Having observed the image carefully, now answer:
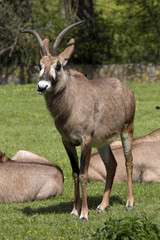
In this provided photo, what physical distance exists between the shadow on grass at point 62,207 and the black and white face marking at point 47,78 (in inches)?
77.9

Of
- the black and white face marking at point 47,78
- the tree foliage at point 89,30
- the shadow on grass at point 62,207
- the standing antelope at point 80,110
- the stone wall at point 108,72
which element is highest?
the black and white face marking at point 47,78

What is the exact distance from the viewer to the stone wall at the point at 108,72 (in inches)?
1044

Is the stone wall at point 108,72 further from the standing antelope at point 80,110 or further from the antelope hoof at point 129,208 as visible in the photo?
the antelope hoof at point 129,208

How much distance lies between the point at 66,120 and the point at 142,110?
36.7ft

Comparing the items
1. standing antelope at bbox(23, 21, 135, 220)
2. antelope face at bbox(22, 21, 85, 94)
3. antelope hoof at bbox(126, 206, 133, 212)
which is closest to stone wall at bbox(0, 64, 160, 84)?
standing antelope at bbox(23, 21, 135, 220)

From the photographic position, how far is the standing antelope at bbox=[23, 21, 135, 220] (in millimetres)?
7125

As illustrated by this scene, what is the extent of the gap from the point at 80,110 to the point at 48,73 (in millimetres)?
756

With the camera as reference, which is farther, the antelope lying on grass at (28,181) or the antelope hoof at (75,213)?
the antelope lying on grass at (28,181)

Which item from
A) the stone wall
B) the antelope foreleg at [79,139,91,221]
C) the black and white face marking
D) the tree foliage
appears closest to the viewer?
the black and white face marking

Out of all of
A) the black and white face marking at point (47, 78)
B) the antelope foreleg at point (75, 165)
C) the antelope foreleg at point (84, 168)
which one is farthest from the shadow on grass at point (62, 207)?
the black and white face marking at point (47, 78)

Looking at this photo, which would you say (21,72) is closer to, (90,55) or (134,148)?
(90,55)

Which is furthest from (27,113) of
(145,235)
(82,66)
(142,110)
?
(145,235)

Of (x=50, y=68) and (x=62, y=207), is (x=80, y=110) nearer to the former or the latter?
(x=50, y=68)

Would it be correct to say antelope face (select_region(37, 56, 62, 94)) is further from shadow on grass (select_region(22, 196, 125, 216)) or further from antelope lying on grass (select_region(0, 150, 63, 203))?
antelope lying on grass (select_region(0, 150, 63, 203))
